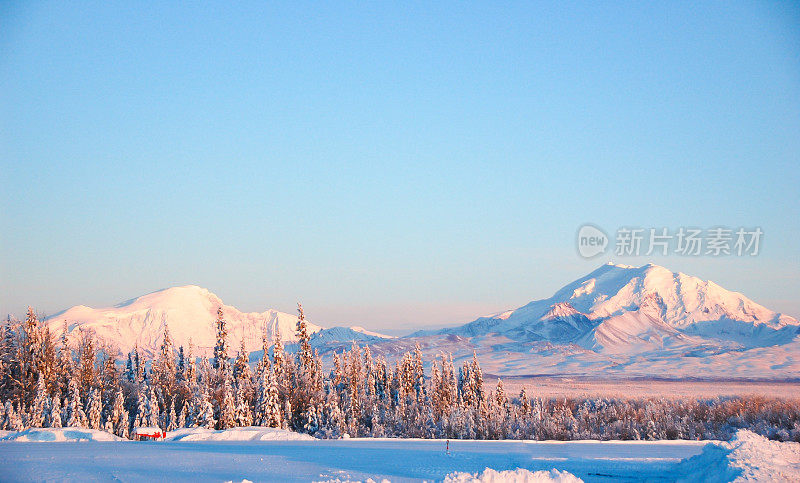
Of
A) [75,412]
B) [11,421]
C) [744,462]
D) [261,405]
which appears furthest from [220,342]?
[744,462]

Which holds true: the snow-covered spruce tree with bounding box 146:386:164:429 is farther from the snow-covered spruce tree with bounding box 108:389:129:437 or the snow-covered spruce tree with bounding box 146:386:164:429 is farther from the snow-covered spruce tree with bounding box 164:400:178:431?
the snow-covered spruce tree with bounding box 108:389:129:437

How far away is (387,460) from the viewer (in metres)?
13.5

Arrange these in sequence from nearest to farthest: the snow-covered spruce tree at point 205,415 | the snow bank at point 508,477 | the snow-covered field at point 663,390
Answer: the snow bank at point 508,477 → the snow-covered spruce tree at point 205,415 → the snow-covered field at point 663,390

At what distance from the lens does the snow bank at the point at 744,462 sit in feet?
32.6

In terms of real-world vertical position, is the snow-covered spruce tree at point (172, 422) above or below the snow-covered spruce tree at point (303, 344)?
below

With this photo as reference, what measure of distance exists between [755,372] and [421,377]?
102167 millimetres

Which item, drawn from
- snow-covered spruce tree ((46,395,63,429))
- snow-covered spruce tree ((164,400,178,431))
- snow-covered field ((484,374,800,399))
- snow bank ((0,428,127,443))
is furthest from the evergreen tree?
snow-covered field ((484,374,800,399))

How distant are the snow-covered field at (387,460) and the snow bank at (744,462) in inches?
0.7

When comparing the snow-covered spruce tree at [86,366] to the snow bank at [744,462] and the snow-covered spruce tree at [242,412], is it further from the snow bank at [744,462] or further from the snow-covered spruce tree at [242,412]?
the snow bank at [744,462]

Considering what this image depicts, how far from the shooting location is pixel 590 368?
14425 centimetres

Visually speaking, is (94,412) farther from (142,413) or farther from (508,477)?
(508,477)

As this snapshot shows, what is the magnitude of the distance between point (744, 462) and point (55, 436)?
16.3 meters

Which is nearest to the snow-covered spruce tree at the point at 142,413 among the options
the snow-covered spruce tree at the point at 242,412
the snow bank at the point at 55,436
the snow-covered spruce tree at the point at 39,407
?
the snow-covered spruce tree at the point at 39,407

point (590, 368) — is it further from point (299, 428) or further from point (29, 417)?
point (29, 417)
